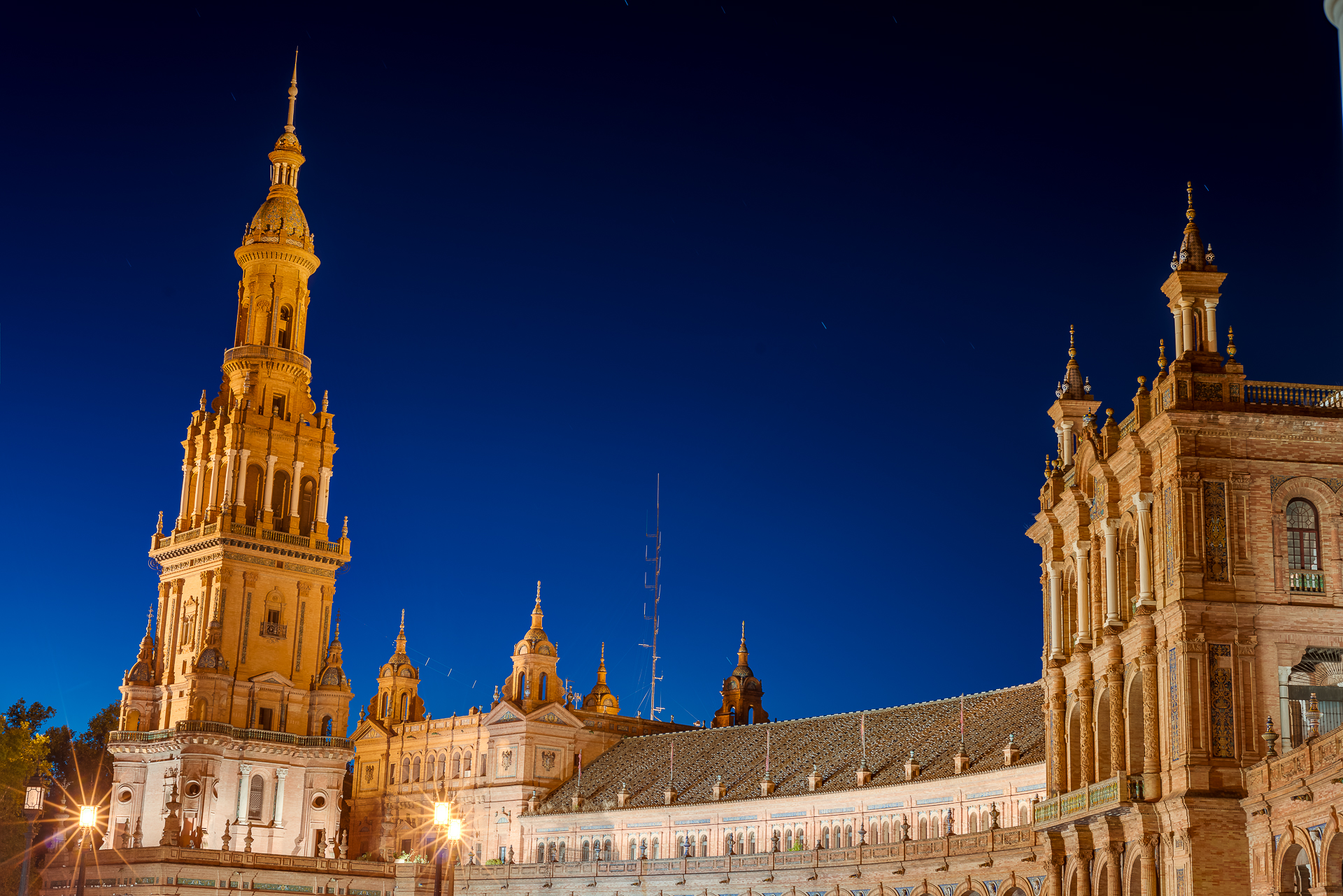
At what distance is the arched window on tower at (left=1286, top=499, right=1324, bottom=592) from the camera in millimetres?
52031

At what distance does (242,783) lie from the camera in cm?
12106

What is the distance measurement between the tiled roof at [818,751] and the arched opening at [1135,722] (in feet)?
82.2

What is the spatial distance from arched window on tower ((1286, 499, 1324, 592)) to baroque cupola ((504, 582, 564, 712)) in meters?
80.0

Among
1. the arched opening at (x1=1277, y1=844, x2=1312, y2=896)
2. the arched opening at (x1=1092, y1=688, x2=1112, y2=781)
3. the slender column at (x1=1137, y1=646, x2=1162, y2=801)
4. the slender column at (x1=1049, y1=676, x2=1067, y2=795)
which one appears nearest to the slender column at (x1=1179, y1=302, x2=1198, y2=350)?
the slender column at (x1=1137, y1=646, x2=1162, y2=801)

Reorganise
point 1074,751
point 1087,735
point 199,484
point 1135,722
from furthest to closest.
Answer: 1. point 199,484
2. point 1074,751
3. point 1087,735
4. point 1135,722

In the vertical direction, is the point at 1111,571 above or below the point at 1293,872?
above

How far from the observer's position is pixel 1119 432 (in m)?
60.0

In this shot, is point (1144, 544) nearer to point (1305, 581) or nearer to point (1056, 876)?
point (1305, 581)

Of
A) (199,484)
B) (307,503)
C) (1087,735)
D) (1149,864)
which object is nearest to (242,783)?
(307,503)

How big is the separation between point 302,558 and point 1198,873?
91727mm

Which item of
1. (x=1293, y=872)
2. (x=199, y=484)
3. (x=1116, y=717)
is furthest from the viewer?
(x=199, y=484)

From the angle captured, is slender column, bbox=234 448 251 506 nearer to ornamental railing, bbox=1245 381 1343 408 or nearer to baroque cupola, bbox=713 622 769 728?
baroque cupola, bbox=713 622 769 728

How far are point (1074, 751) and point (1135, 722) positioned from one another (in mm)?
7656

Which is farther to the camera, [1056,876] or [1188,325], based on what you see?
[1056,876]
